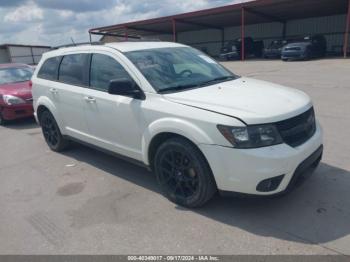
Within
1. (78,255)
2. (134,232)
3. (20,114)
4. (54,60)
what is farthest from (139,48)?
(20,114)

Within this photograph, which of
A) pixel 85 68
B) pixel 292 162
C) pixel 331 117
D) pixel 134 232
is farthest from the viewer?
pixel 331 117

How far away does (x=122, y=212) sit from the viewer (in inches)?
138

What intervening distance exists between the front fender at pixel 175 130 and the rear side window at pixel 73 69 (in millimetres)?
1550

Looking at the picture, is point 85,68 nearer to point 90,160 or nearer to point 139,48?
point 139,48

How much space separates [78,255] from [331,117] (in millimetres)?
5841

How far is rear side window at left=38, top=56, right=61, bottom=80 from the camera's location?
5.26 meters

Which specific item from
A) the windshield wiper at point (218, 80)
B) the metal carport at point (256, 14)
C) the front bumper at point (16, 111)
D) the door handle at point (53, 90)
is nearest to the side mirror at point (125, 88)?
the windshield wiper at point (218, 80)

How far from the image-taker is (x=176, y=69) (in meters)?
4.00

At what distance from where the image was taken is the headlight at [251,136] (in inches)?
112

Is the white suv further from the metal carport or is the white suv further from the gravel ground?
the metal carport

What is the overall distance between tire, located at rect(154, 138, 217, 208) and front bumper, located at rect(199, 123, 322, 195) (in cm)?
13

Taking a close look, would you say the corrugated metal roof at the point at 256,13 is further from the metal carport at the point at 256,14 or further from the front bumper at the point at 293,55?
the front bumper at the point at 293,55

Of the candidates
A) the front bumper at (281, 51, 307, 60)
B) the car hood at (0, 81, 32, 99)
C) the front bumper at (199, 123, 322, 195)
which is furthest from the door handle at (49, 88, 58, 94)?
the front bumper at (281, 51, 307, 60)

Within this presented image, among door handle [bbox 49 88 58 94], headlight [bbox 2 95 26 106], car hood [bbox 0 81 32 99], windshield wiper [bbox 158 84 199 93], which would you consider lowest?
headlight [bbox 2 95 26 106]
